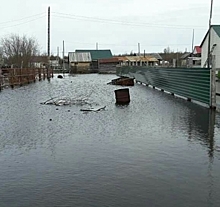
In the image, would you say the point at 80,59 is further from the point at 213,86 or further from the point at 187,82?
the point at 213,86

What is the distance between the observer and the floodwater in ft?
17.3

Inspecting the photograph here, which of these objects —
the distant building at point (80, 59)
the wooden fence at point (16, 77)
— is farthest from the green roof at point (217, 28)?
the distant building at point (80, 59)

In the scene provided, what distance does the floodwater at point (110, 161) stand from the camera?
5.26m

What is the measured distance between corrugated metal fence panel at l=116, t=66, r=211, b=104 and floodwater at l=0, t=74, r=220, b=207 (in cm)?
411

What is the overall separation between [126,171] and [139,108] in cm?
1019

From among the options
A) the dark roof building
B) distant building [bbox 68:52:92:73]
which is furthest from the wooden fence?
the dark roof building

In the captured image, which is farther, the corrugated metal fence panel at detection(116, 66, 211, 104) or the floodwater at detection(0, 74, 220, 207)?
the corrugated metal fence panel at detection(116, 66, 211, 104)

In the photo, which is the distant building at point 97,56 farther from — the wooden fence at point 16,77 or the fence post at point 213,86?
the fence post at point 213,86

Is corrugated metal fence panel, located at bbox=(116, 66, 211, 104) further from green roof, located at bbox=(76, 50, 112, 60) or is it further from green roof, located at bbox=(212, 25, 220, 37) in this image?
green roof, located at bbox=(76, 50, 112, 60)

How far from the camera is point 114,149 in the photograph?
27.0ft

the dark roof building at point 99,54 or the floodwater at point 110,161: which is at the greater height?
the dark roof building at point 99,54

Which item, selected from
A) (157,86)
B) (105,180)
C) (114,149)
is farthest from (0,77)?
(105,180)

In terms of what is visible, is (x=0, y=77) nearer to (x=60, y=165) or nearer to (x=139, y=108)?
(x=139, y=108)

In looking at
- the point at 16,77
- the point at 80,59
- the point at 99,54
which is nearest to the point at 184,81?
the point at 16,77
